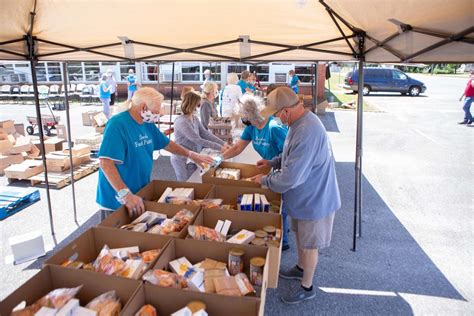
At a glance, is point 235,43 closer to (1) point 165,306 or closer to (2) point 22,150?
(1) point 165,306

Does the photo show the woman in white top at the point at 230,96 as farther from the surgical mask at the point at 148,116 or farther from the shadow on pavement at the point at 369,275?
the surgical mask at the point at 148,116

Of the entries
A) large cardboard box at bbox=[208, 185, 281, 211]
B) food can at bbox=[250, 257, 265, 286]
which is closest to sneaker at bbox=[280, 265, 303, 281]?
large cardboard box at bbox=[208, 185, 281, 211]

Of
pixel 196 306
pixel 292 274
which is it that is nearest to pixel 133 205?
pixel 196 306

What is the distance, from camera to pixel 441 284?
121 inches

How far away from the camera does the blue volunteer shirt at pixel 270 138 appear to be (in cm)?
309

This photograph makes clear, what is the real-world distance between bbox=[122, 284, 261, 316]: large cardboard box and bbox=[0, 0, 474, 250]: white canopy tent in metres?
1.72

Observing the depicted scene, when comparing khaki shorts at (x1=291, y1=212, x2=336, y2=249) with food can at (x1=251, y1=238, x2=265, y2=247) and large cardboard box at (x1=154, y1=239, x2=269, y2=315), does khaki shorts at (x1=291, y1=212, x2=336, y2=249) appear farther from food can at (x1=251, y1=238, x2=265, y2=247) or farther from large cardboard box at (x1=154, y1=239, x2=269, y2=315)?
large cardboard box at (x1=154, y1=239, x2=269, y2=315)

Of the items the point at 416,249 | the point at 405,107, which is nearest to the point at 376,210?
the point at 416,249

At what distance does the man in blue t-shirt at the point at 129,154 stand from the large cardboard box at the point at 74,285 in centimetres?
69

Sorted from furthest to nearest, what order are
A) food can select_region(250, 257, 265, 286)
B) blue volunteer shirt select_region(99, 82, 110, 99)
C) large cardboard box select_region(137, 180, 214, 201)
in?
blue volunteer shirt select_region(99, 82, 110, 99)
large cardboard box select_region(137, 180, 214, 201)
food can select_region(250, 257, 265, 286)

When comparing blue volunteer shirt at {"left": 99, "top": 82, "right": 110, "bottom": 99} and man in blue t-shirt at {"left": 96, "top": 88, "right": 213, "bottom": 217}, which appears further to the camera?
blue volunteer shirt at {"left": 99, "top": 82, "right": 110, "bottom": 99}

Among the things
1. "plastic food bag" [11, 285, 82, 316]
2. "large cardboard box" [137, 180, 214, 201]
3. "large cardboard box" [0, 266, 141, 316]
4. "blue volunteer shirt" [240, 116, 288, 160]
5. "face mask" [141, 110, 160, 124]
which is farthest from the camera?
"blue volunteer shirt" [240, 116, 288, 160]

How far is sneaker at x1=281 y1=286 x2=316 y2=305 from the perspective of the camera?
277cm

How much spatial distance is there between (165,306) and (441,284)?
9.27 ft
